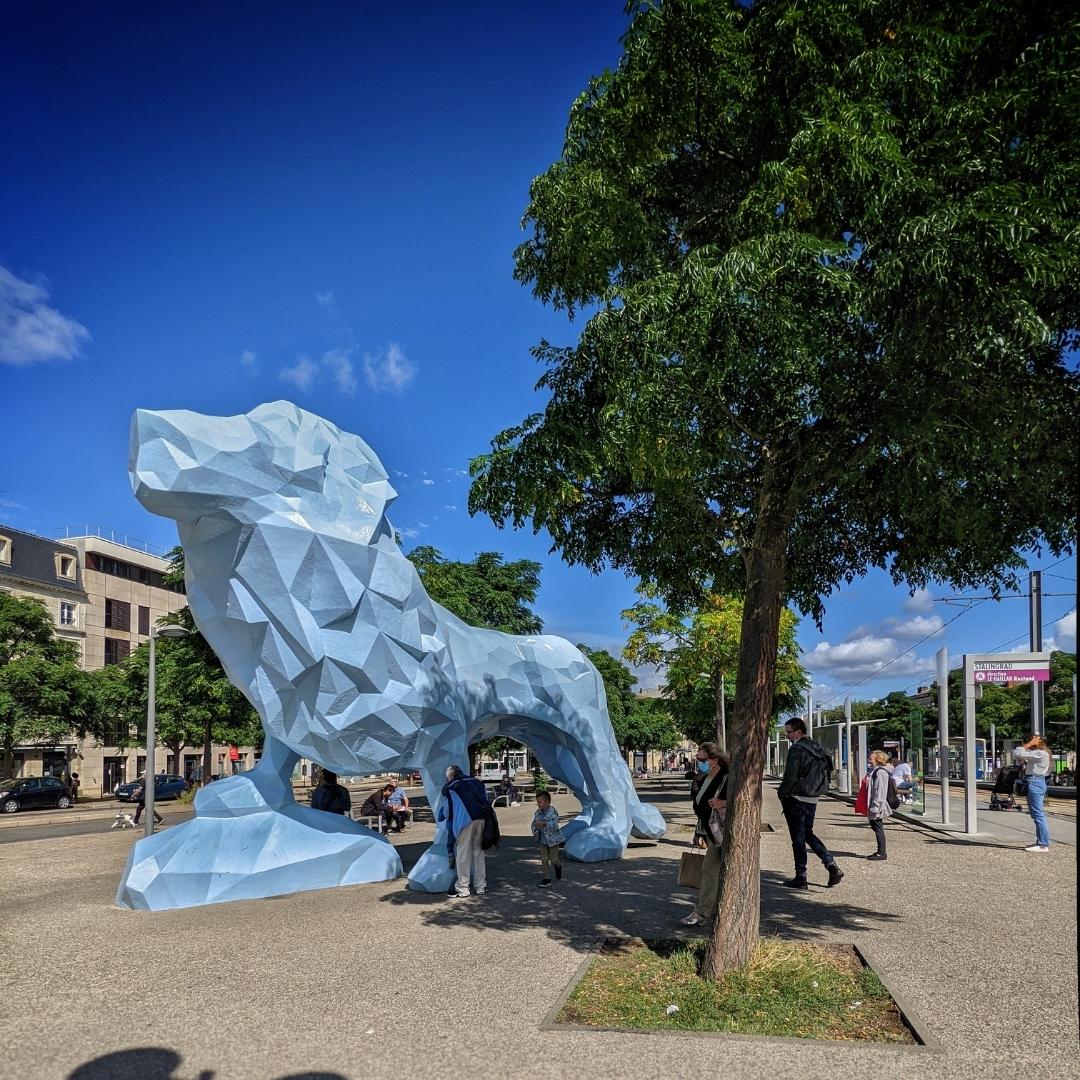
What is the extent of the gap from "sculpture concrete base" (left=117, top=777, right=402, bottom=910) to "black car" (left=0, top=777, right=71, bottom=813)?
24650 millimetres

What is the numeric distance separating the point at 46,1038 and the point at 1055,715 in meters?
54.4

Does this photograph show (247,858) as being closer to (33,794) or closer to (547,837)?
(547,837)

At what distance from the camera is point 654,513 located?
8703 millimetres

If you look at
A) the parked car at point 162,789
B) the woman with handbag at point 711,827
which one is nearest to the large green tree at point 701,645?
the woman with handbag at point 711,827

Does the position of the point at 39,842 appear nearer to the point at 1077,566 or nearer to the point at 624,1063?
the point at 624,1063

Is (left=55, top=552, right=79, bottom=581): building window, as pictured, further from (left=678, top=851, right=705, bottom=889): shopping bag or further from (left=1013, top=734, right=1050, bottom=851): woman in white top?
(left=678, top=851, right=705, bottom=889): shopping bag

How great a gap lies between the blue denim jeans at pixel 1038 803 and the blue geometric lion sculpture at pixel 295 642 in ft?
27.2

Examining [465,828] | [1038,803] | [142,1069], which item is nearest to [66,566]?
[465,828]

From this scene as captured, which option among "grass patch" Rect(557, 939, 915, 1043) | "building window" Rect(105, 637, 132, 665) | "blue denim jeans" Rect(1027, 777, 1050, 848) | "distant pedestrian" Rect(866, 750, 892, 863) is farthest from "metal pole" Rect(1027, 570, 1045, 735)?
"building window" Rect(105, 637, 132, 665)

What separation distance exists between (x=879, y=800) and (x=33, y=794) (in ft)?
94.3

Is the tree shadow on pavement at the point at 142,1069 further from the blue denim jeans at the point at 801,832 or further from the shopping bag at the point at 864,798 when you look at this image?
the shopping bag at the point at 864,798

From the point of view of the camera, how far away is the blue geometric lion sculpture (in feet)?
29.9

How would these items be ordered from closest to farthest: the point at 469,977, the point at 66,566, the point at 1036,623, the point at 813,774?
the point at 469,977 < the point at 813,774 < the point at 1036,623 < the point at 66,566

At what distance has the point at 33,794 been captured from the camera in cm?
3050
